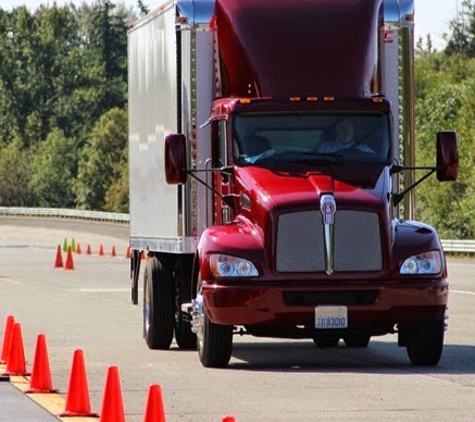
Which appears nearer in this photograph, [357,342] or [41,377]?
[41,377]

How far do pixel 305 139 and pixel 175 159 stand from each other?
1374 millimetres

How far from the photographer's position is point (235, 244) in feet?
54.3

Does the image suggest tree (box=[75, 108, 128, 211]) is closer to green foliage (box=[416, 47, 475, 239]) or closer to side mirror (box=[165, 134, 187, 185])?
green foliage (box=[416, 47, 475, 239])

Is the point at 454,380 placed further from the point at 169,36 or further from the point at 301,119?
the point at 169,36

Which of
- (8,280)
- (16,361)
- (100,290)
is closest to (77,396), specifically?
(16,361)

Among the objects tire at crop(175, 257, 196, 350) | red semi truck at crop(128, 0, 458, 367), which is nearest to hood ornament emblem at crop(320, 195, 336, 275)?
red semi truck at crop(128, 0, 458, 367)

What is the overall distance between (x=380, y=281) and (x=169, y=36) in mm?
3826

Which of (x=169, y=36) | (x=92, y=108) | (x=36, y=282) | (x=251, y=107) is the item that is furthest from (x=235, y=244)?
(x=92, y=108)

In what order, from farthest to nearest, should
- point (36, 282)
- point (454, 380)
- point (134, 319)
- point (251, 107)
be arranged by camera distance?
point (36, 282) < point (134, 319) < point (251, 107) < point (454, 380)

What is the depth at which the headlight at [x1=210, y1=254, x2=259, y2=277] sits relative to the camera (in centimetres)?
1650

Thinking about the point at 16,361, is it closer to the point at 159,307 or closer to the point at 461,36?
the point at 159,307

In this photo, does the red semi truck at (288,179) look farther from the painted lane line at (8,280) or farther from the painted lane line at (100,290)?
the painted lane line at (8,280)

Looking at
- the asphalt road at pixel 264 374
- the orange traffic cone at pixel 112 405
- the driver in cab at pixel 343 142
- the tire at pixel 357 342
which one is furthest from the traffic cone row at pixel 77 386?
the tire at pixel 357 342

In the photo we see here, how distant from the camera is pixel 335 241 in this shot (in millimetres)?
16641
